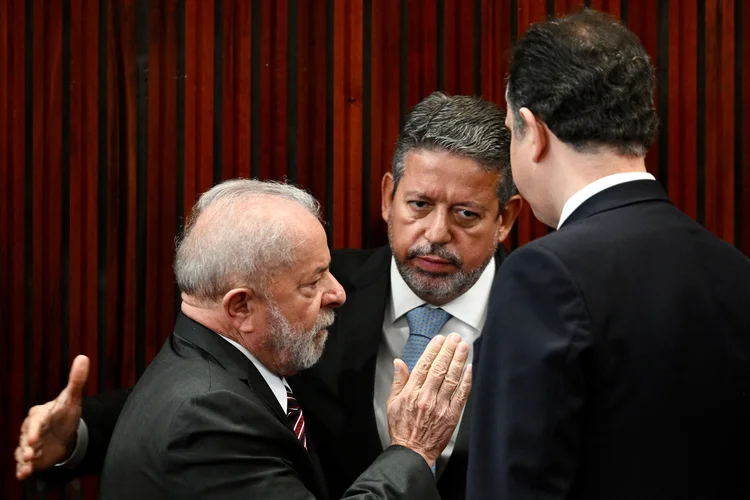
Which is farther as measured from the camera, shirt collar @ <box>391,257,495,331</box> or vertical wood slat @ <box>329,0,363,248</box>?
vertical wood slat @ <box>329,0,363,248</box>

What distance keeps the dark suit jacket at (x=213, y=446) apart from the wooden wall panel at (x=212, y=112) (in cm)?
81

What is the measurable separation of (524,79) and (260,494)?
86cm

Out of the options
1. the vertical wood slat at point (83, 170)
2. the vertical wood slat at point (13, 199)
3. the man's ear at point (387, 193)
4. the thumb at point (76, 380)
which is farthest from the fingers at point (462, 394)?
the vertical wood slat at point (13, 199)

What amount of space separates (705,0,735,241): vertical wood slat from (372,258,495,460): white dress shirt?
69cm

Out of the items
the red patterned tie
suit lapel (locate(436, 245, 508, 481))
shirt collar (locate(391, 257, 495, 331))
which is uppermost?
shirt collar (locate(391, 257, 495, 331))

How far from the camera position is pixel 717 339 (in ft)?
4.54

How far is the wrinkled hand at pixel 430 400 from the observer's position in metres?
2.00

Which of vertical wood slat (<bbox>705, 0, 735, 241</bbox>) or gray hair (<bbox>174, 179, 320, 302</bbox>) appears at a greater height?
vertical wood slat (<bbox>705, 0, 735, 241</bbox>)

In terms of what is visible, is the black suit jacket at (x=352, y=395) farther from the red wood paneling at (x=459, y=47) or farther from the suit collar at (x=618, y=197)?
the suit collar at (x=618, y=197)

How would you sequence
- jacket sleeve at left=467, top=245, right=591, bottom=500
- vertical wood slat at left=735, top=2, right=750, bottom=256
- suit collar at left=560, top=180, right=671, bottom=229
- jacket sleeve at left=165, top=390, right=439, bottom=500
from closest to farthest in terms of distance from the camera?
jacket sleeve at left=467, top=245, right=591, bottom=500 → suit collar at left=560, top=180, right=671, bottom=229 → jacket sleeve at left=165, top=390, right=439, bottom=500 → vertical wood slat at left=735, top=2, right=750, bottom=256

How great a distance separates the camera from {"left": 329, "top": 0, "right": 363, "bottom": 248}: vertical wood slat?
264 cm

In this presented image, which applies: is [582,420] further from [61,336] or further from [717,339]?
[61,336]

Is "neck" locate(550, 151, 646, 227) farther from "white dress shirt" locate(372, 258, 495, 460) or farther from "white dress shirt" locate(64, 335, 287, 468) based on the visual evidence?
"white dress shirt" locate(372, 258, 495, 460)

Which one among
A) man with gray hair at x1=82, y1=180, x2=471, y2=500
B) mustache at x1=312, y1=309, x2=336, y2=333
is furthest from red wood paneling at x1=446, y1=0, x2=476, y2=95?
mustache at x1=312, y1=309, x2=336, y2=333
